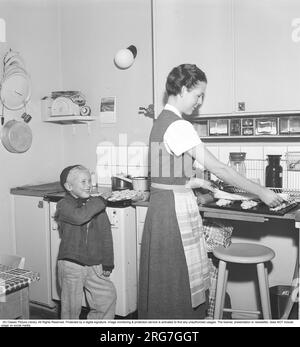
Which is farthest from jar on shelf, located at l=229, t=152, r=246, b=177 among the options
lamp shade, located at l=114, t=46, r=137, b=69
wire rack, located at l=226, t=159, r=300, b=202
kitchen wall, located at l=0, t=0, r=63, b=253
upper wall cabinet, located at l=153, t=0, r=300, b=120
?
kitchen wall, located at l=0, t=0, r=63, b=253

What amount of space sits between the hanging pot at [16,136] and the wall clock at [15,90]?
12 cm

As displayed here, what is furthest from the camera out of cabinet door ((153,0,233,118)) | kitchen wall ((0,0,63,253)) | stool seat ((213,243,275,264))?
kitchen wall ((0,0,63,253))

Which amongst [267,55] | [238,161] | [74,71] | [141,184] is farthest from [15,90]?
[267,55]

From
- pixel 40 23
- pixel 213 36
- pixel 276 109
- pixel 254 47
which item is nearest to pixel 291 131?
pixel 276 109

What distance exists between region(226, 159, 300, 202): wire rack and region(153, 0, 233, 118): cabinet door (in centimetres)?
43

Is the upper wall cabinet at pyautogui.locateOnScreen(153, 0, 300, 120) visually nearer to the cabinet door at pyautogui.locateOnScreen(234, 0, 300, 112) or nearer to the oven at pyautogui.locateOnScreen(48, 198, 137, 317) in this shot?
the cabinet door at pyautogui.locateOnScreen(234, 0, 300, 112)

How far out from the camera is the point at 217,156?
2.76 meters

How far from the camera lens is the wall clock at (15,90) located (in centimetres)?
283

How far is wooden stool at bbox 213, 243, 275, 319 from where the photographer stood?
6.73ft

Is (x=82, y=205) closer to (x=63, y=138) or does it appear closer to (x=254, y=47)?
(x=254, y=47)

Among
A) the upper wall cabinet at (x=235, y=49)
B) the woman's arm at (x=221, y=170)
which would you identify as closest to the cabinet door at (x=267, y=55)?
the upper wall cabinet at (x=235, y=49)

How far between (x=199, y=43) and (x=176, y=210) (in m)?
1.08

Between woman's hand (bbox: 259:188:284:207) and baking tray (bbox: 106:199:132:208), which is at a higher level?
woman's hand (bbox: 259:188:284:207)

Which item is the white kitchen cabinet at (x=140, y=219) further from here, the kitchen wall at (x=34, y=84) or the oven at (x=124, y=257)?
the kitchen wall at (x=34, y=84)
